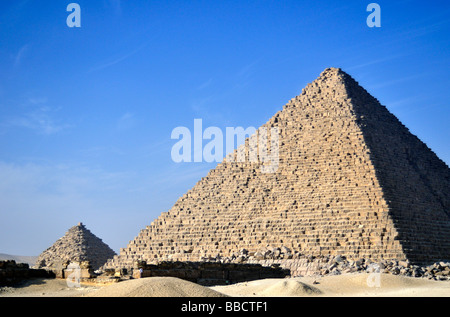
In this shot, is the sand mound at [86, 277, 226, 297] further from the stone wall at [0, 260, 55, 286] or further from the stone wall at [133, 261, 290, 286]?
the stone wall at [133, 261, 290, 286]

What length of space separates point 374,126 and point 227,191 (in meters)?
10.1

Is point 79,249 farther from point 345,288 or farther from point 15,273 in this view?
point 345,288

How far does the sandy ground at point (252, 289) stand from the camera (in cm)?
1137

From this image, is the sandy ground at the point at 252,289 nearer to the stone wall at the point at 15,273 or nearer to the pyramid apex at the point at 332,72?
the stone wall at the point at 15,273

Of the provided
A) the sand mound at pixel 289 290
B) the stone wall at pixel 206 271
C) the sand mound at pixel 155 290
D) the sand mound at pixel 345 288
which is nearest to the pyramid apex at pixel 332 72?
the stone wall at pixel 206 271

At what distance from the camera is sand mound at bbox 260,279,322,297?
15.5m

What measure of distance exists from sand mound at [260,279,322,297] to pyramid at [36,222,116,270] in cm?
3344

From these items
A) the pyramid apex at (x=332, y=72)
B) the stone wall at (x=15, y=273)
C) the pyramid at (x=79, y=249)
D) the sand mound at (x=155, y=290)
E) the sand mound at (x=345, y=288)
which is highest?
the pyramid apex at (x=332, y=72)

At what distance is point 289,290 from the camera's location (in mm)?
15594

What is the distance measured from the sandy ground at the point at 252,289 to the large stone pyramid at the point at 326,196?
9191 mm
